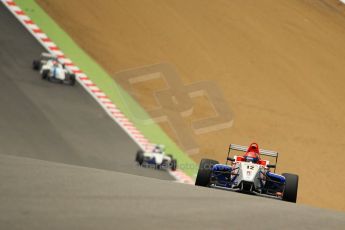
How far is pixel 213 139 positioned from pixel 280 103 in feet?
→ 9.52

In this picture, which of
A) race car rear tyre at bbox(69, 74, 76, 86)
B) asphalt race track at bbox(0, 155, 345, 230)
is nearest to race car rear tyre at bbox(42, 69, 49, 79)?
race car rear tyre at bbox(69, 74, 76, 86)

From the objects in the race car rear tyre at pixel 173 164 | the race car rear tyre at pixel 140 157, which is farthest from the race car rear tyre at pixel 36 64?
the race car rear tyre at pixel 173 164

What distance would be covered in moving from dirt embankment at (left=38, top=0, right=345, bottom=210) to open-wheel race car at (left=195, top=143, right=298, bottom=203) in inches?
163

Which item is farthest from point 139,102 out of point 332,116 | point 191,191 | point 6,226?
point 6,226

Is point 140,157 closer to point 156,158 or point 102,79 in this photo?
point 156,158

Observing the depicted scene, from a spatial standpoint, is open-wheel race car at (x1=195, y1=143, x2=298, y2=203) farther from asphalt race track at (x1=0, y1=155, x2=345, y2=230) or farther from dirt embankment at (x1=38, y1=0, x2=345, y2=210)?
dirt embankment at (x1=38, y1=0, x2=345, y2=210)

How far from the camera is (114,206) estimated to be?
15.1 ft

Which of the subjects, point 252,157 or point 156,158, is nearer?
point 252,157

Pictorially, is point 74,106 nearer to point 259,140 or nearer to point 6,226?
point 259,140

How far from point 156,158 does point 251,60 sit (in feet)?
23.5
